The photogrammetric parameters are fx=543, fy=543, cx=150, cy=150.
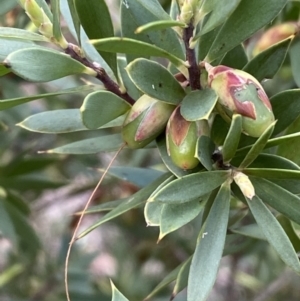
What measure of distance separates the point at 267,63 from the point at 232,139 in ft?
0.43

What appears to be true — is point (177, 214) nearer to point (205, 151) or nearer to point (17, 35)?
point (205, 151)

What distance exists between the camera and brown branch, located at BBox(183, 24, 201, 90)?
1.61 feet

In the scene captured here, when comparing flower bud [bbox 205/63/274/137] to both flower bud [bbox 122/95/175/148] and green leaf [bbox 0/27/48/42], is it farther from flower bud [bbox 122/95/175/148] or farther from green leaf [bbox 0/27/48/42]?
green leaf [bbox 0/27/48/42]

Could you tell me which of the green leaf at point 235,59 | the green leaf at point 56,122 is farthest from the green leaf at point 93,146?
the green leaf at point 235,59

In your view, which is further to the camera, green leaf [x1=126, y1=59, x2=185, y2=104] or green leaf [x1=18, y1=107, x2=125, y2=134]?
green leaf [x1=18, y1=107, x2=125, y2=134]

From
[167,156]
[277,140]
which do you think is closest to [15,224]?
[167,156]

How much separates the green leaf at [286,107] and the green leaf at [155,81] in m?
0.10

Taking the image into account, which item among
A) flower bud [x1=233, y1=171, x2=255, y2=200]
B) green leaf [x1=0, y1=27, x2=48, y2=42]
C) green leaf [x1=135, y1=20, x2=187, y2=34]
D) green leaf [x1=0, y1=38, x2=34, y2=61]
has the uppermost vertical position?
green leaf [x1=135, y1=20, x2=187, y2=34]

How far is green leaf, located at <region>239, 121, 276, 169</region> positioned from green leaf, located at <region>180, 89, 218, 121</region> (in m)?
0.05

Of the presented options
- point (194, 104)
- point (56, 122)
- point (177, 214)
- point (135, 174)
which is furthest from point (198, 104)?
point (135, 174)

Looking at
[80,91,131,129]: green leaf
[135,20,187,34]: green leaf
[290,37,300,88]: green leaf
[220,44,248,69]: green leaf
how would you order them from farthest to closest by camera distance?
[290,37,300,88]: green leaf → [220,44,248,69]: green leaf → [80,91,131,129]: green leaf → [135,20,187,34]: green leaf

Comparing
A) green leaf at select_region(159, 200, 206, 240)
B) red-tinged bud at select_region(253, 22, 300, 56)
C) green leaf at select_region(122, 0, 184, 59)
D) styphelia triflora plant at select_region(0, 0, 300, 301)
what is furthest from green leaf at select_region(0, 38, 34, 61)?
red-tinged bud at select_region(253, 22, 300, 56)

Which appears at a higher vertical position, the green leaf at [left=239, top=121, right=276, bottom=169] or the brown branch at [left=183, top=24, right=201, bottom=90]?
the brown branch at [left=183, top=24, right=201, bottom=90]

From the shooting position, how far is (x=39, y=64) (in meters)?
0.49
